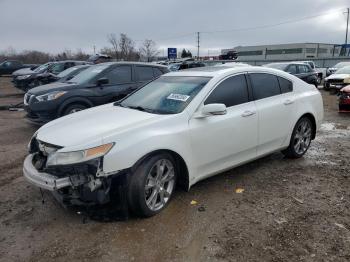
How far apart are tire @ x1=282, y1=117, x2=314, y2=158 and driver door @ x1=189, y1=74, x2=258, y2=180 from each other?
1.09 metres

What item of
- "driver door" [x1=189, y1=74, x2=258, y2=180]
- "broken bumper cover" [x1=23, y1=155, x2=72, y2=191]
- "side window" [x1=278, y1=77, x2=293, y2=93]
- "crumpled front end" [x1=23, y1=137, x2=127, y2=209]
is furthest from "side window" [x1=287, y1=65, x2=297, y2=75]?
"broken bumper cover" [x1=23, y1=155, x2=72, y2=191]

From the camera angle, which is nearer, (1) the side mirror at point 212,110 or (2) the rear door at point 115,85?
(1) the side mirror at point 212,110

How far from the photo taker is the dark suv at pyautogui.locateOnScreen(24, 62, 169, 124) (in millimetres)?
8117

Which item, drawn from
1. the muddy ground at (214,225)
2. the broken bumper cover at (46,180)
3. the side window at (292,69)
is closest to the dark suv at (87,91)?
the muddy ground at (214,225)

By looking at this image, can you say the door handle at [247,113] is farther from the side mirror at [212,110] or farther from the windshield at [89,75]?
the windshield at [89,75]

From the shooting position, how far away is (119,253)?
326 cm

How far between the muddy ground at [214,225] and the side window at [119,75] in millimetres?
3993

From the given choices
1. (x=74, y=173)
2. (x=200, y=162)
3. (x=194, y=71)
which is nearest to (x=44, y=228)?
(x=74, y=173)

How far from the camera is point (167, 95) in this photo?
4707mm

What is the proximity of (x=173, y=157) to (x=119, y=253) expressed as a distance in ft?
4.15

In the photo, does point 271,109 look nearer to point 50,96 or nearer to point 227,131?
point 227,131

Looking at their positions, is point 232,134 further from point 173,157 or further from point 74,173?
point 74,173

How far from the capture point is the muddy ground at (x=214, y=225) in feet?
10.7

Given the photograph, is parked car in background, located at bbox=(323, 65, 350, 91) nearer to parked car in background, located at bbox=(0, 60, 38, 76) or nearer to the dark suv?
the dark suv
